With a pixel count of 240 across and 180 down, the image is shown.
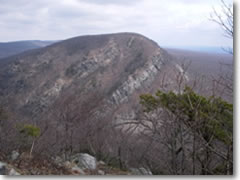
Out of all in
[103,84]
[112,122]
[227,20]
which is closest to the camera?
[227,20]

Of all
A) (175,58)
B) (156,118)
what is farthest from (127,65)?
(156,118)

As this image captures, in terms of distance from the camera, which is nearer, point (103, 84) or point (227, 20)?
point (227, 20)

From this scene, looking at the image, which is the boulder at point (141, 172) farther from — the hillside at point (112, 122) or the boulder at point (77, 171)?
the boulder at point (77, 171)

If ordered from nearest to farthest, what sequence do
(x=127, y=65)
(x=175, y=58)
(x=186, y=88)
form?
(x=186, y=88), (x=175, y=58), (x=127, y=65)

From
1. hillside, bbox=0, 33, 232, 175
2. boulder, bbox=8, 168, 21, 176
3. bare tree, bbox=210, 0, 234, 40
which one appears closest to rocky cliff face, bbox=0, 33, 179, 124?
hillside, bbox=0, 33, 232, 175

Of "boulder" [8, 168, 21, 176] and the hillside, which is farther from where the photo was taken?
the hillside

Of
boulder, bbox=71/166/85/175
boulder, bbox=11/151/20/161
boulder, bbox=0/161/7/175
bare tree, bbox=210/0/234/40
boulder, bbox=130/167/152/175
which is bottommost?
boulder, bbox=130/167/152/175

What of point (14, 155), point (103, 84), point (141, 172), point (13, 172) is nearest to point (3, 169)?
point (13, 172)

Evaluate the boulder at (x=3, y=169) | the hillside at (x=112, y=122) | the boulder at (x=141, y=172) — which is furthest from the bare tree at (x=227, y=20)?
the boulder at (x=3, y=169)

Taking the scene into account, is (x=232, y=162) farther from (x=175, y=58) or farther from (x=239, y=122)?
(x=175, y=58)

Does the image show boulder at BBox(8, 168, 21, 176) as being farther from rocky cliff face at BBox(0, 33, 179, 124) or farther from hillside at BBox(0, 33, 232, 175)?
rocky cliff face at BBox(0, 33, 179, 124)

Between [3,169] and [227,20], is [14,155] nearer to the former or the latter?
[3,169]
